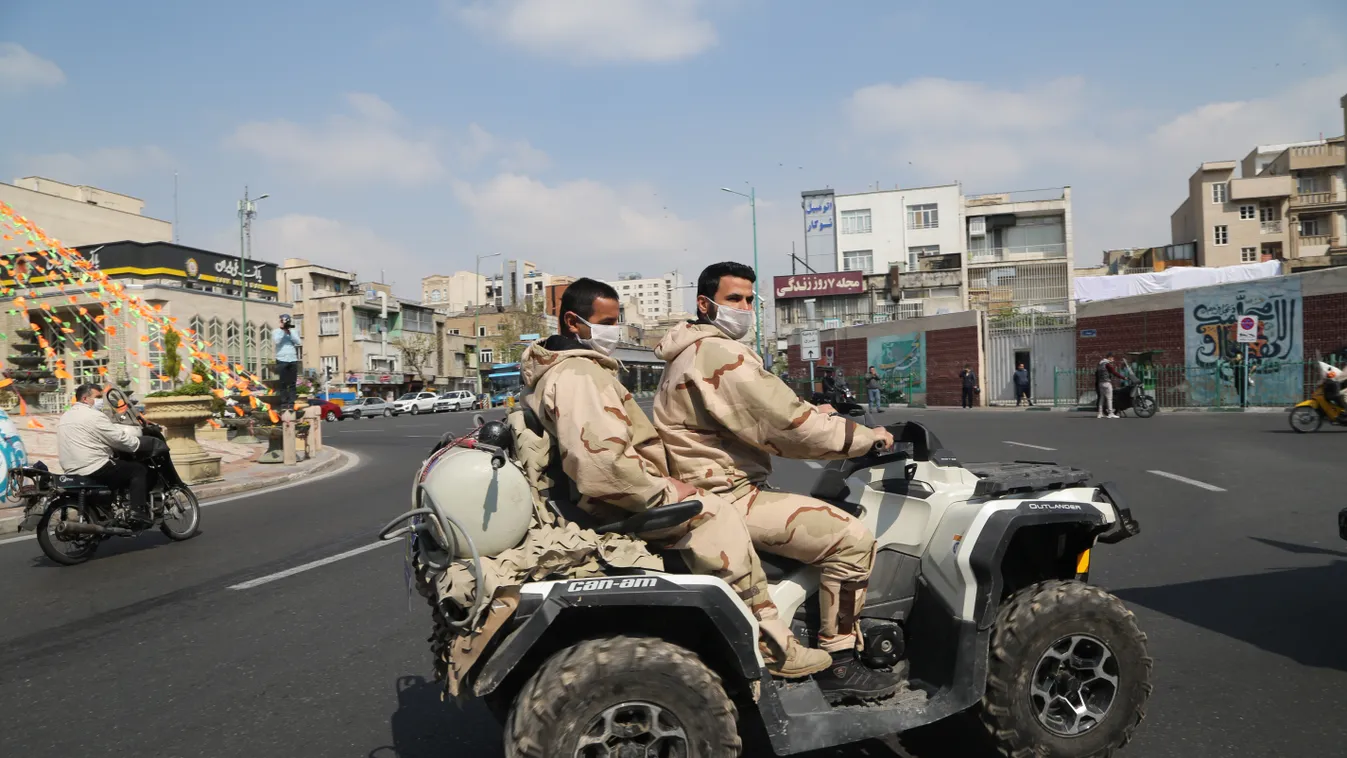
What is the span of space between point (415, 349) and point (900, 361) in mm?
42505

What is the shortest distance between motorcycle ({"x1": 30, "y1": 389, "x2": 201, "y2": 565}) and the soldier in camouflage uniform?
6574 millimetres

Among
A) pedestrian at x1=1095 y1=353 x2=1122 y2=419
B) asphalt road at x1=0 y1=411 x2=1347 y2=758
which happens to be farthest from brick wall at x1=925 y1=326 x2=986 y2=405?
asphalt road at x1=0 y1=411 x2=1347 y2=758

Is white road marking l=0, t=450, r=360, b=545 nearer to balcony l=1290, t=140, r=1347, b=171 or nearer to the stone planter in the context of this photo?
the stone planter

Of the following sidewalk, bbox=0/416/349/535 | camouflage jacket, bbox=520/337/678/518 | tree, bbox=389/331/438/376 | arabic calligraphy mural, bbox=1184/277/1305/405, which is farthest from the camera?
tree, bbox=389/331/438/376

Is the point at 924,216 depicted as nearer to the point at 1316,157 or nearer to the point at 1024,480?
the point at 1316,157

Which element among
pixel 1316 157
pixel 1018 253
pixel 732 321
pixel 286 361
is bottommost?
pixel 732 321

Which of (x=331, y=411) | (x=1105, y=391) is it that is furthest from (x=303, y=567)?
(x=331, y=411)

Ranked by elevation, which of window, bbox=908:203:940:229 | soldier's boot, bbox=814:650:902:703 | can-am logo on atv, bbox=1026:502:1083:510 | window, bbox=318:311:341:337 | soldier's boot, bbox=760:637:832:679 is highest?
window, bbox=908:203:940:229

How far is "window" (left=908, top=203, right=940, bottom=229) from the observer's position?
204ft

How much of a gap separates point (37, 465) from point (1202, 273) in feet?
131

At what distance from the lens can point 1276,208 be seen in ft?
188

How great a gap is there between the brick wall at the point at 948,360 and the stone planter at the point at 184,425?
30915 mm

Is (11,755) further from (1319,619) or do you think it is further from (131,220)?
(131,220)

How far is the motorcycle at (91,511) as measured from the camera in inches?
293
